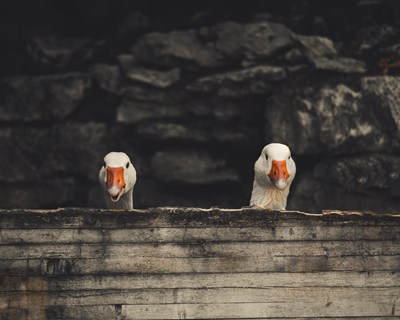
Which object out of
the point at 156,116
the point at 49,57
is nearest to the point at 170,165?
the point at 156,116

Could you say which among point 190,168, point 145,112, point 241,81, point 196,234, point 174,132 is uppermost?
point 241,81

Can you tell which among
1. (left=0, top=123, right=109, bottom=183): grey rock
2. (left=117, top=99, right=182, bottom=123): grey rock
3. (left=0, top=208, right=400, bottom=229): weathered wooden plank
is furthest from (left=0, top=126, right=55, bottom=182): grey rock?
(left=0, top=208, right=400, bottom=229): weathered wooden plank

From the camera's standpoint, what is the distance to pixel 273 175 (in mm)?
8320

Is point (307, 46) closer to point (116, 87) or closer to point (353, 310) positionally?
point (116, 87)

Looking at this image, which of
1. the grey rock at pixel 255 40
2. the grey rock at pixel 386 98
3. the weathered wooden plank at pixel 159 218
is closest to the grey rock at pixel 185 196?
the grey rock at pixel 255 40

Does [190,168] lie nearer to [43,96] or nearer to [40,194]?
[40,194]

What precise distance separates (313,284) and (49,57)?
22.9 ft

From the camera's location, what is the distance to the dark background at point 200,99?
37.7 feet

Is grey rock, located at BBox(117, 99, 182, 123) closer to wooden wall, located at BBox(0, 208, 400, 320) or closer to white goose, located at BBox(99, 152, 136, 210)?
white goose, located at BBox(99, 152, 136, 210)

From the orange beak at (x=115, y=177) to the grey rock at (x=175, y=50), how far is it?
3786 mm

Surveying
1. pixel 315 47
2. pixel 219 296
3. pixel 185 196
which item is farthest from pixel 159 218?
pixel 185 196

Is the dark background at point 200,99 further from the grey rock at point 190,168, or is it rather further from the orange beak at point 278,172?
the orange beak at point 278,172

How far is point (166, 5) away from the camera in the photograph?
12.7 meters

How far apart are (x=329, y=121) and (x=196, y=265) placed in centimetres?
514
